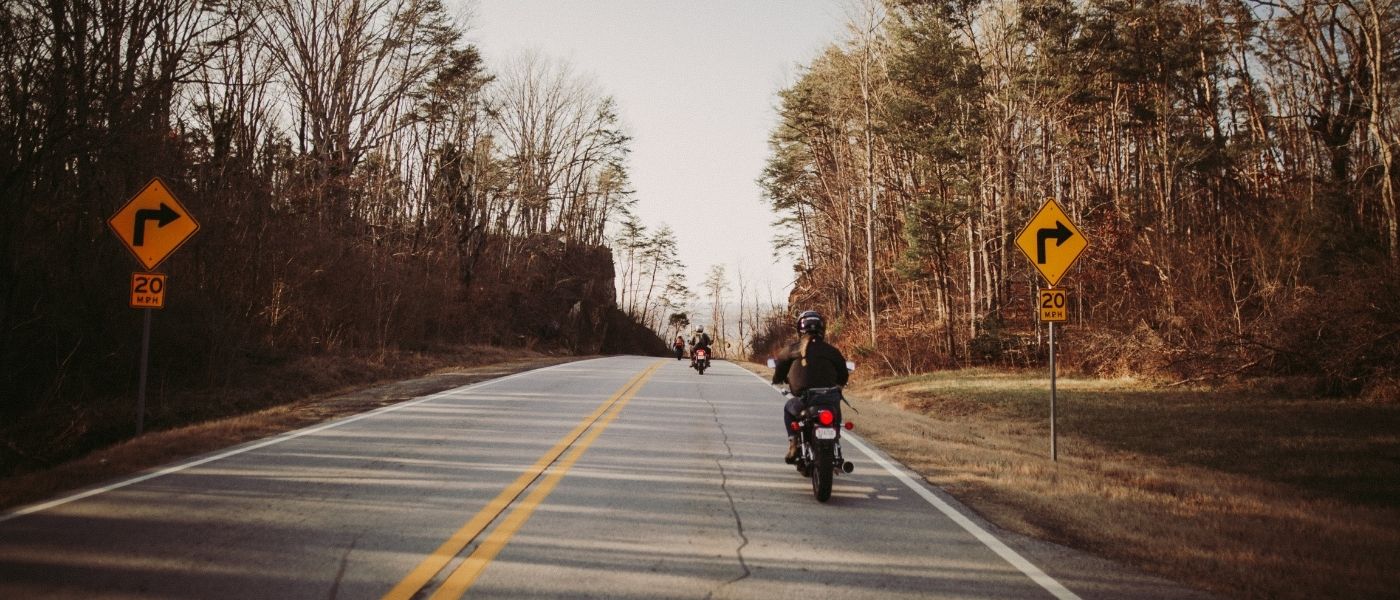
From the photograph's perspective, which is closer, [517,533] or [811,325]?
[517,533]

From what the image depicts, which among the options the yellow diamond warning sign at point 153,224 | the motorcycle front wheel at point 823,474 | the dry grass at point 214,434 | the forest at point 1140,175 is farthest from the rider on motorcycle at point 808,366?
the forest at point 1140,175

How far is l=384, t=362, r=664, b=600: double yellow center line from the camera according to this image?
4.18 meters

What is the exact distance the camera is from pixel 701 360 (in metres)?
25.3

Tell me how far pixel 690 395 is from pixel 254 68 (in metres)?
15.7

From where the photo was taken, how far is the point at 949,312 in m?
25.7

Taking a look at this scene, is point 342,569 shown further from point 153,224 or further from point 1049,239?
point 1049,239

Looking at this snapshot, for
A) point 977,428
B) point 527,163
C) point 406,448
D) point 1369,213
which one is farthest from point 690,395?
point 527,163

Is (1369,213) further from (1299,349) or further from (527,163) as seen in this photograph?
(527,163)

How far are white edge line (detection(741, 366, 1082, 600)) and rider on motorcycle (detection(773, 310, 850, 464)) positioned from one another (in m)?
1.29

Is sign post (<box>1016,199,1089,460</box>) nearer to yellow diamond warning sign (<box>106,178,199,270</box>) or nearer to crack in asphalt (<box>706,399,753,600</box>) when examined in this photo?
crack in asphalt (<box>706,399,753,600</box>)

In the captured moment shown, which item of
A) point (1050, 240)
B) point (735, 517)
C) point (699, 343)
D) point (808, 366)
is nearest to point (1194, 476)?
point (1050, 240)

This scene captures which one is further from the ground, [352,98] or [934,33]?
[934,33]

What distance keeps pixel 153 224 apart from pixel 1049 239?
495 inches

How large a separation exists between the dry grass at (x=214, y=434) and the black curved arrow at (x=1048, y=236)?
10.5m
